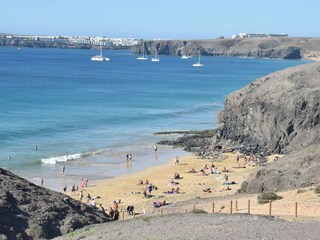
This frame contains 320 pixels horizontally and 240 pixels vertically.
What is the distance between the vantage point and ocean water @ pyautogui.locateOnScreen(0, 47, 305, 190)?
46.8m

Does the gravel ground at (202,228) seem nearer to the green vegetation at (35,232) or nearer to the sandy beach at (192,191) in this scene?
the green vegetation at (35,232)

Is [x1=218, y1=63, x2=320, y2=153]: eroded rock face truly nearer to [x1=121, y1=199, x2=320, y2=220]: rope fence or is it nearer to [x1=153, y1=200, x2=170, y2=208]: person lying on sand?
[x1=153, y1=200, x2=170, y2=208]: person lying on sand

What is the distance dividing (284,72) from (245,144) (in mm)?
9513

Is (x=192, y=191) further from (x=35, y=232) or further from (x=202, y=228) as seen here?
(x=202, y=228)

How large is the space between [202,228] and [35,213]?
540 centimetres

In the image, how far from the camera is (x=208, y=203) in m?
28.6

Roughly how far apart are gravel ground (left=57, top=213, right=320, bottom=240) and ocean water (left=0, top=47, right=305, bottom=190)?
21.1m

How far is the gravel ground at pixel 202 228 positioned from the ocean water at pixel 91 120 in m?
21.1

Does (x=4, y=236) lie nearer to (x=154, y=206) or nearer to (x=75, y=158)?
(x=154, y=206)

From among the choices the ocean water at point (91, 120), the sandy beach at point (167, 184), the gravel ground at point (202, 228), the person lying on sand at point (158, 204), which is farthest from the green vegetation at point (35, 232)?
the ocean water at point (91, 120)

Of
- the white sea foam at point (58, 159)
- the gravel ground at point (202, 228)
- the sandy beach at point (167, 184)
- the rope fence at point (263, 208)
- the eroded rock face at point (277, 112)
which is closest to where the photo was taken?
the gravel ground at point (202, 228)

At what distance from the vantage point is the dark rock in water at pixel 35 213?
19.8 m

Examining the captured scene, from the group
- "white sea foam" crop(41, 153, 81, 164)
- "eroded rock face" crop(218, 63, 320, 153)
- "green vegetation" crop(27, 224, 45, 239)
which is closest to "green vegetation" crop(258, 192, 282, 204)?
"green vegetation" crop(27, 224, 45, 239)

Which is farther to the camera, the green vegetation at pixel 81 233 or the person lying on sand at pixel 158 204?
the person lying on sand at pixel 158 204
